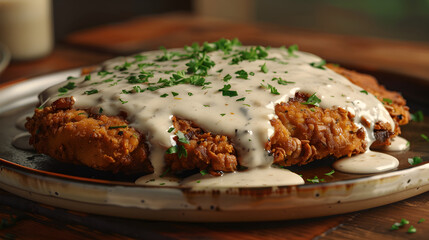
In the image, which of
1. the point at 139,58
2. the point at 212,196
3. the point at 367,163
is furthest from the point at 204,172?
the point at 139,58

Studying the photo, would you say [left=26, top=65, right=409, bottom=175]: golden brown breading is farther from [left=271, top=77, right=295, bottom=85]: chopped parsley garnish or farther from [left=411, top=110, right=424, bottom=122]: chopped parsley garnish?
[left=411, top=110, right=424, bottom=122]: chopped parsley garnish

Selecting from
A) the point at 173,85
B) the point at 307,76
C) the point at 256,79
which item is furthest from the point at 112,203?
the point at 307,76

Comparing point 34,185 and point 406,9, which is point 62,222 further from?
point 406,9

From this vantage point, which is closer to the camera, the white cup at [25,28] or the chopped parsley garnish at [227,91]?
the chopped parsley garnish at [227,91]

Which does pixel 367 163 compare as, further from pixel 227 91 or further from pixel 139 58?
pixel 139 58

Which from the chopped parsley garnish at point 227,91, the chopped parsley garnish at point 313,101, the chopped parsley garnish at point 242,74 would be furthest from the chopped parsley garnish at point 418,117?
the chopped parsley garnish at point 227,91

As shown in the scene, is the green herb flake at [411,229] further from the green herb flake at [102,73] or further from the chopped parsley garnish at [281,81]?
the green herb flake at [102,73]

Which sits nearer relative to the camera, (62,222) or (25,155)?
(62,222)
